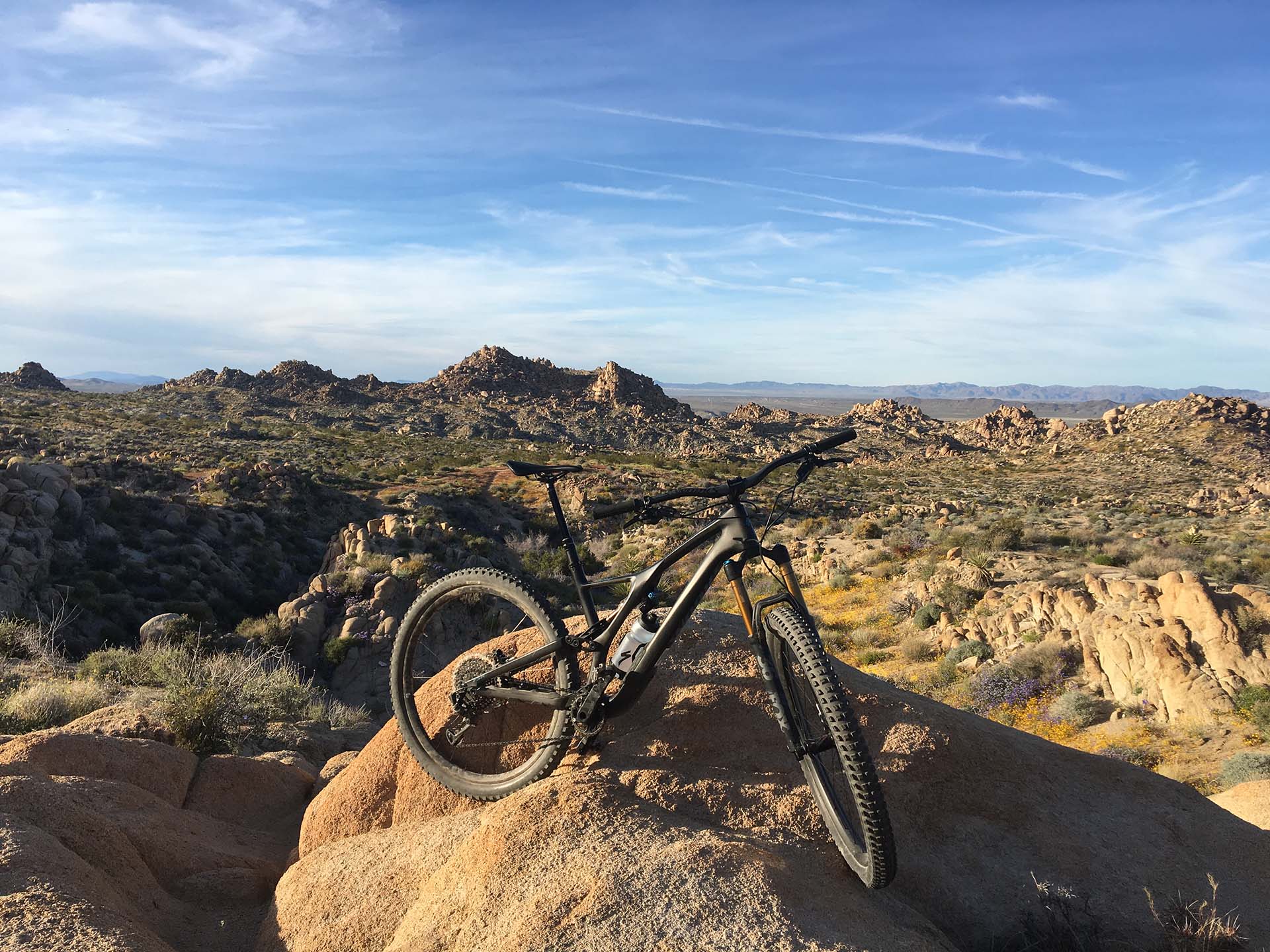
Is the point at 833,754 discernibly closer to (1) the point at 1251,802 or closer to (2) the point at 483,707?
(2) the point at 483,707

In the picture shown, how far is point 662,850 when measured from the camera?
3.02 meters

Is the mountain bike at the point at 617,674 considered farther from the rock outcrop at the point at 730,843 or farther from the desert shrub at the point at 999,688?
the desert shrub at the point at 999,688

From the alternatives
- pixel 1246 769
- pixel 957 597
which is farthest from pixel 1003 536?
pixel 1246 769

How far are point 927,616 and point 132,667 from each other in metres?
15.4

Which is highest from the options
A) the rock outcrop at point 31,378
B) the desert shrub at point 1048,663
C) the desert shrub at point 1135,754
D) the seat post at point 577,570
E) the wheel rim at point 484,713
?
the rock outcrop at point 31,378

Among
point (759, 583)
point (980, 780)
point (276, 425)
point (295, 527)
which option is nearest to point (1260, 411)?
point (759, 583)

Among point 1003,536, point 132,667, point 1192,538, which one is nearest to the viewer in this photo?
point 132,667

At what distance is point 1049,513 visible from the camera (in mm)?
31328

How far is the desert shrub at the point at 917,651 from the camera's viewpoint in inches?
643

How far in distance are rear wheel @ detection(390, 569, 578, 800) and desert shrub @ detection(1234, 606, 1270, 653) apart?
36.1 feet

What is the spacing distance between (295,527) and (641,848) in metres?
28.3

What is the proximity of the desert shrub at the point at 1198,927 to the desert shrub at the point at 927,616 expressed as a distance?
14.8m

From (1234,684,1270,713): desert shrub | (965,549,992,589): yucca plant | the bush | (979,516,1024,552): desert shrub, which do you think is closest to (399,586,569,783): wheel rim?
A: (1234,684,1270,713): desert shrub


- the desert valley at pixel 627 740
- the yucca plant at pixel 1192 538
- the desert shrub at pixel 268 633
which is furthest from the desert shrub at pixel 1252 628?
the desert shrub at pixel 268 633
